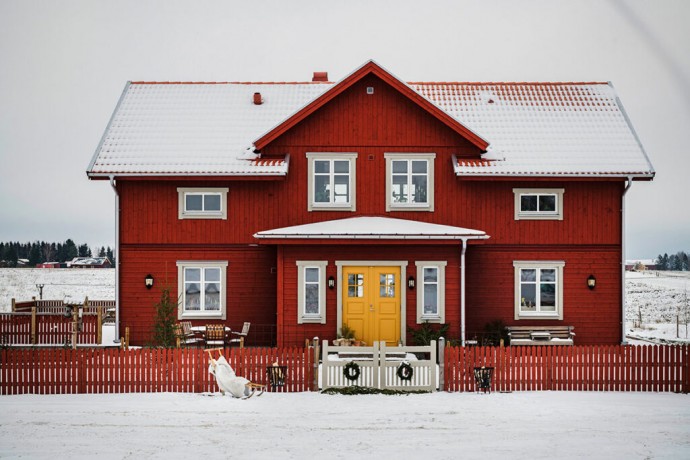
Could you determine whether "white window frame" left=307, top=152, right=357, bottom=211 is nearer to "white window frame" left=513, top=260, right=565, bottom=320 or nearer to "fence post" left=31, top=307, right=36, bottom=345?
"white window frame" left=513, top=260, right=565, bottom=320

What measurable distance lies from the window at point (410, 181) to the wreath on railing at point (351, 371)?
27.3 ft

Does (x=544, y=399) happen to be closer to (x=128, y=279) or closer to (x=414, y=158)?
(x=414, y=158)

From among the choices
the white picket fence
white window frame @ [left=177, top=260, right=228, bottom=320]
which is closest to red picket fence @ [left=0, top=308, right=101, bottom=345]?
white window frame @ [left=177, top=260, right=228, bottom=320]

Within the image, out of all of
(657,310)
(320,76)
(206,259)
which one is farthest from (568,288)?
(657,310)

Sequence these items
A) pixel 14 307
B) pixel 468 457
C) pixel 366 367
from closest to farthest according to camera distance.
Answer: pixel 468 457, pixel 366 367, pixel 14 307

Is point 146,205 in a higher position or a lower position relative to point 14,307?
higher

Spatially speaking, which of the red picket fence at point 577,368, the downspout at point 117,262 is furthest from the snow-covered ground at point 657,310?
the downspout at point 117,262

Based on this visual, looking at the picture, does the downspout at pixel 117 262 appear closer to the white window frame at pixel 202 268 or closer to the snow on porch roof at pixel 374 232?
the white window frame at pixel 202 268

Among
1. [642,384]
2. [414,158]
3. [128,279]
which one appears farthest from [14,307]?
[642,384]

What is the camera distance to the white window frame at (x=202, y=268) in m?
24.4

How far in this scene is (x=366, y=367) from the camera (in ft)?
57.5

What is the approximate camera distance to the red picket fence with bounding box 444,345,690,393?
686 inches

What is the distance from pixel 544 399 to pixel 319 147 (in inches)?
458

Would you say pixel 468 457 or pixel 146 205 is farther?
pixel 146 205
